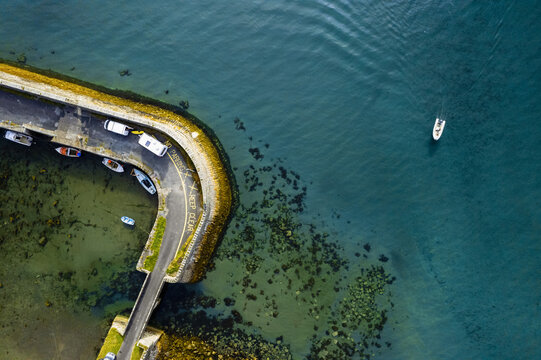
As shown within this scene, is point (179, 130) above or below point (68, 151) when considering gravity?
above

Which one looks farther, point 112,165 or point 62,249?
point 62,249

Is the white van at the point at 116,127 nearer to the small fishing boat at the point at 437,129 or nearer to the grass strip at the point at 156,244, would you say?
the grass strip at the point at 156,244

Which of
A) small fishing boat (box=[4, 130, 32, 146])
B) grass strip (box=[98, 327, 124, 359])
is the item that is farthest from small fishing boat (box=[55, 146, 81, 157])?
grass strip (box=[98, 327, 124, 359])

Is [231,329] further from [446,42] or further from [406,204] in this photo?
[446,42]

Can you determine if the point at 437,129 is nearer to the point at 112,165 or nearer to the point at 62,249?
the point at 112,165

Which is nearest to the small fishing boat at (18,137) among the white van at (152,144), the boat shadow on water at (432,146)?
the white van at (152,144)

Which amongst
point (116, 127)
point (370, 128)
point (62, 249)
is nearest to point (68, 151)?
point (116, 127)

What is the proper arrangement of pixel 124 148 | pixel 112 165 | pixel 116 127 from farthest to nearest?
pixel 112 165 < pixel 124 148 < pixel 116 127

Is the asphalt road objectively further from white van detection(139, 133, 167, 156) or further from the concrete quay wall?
the concrete quay wall
